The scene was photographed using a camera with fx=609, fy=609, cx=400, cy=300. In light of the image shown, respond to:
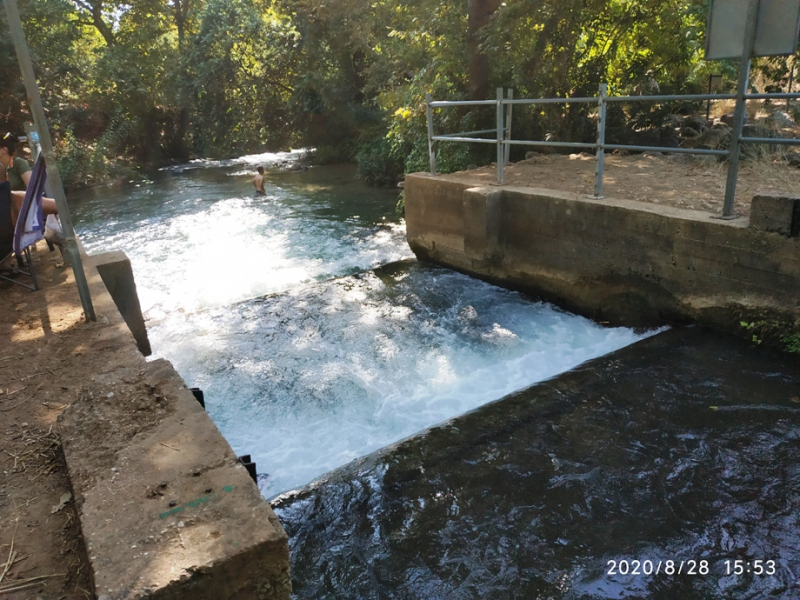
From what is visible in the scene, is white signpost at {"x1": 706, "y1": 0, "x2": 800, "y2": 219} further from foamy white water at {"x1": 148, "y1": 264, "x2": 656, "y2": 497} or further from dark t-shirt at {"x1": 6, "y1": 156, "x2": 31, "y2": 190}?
dark t-shirt at {"x1": 6, "y1": 156, "x2": 31, "y2": 190}

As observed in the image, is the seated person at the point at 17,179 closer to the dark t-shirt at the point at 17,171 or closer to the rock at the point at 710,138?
the dark t-shirt at the point at 17,171

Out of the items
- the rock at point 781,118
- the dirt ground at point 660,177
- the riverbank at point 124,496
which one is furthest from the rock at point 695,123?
the riverbank at point 124,496

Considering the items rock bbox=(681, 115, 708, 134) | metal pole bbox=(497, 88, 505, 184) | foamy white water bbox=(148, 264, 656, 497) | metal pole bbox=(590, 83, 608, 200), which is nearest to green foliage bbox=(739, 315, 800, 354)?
foamy white water bbox=(148, 264, 656, 497)

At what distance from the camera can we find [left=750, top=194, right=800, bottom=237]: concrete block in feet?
16.5

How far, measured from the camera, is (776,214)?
5117mm

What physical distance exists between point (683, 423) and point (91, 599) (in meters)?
4.04

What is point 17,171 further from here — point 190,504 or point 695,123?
point 695,123

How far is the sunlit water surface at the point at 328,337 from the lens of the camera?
16.9ft

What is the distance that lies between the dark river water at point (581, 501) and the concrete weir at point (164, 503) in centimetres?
117

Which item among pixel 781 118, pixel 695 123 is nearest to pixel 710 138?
pixel 695 123

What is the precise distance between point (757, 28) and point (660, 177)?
2895mm

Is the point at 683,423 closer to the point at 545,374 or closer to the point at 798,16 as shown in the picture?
the point at 545,374

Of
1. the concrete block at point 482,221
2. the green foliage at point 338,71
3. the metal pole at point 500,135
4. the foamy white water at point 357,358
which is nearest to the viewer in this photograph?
the foamy white water at point 357,358

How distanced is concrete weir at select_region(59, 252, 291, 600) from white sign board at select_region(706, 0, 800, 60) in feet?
17.3
